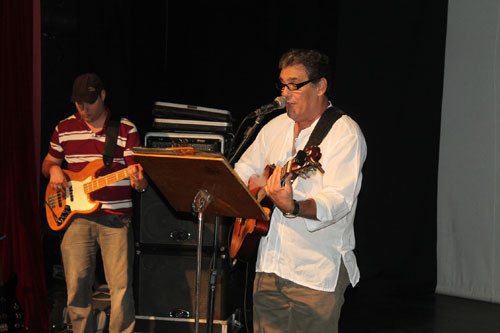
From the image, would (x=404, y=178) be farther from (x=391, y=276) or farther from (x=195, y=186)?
(x=195, y=186)

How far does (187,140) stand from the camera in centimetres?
416

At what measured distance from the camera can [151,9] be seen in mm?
5777

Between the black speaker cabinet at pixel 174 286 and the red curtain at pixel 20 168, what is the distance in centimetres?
97

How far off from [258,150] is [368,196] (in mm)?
3031

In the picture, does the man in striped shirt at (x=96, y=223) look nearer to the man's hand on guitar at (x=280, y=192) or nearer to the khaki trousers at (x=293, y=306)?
the khaki trousers at (x=293, y=306)

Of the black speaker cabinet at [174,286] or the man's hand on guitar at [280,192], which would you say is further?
the black speaker cabinet at [174,286]

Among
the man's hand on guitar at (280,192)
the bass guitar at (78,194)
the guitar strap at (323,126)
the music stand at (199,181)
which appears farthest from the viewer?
the bass guitar at (78,194)

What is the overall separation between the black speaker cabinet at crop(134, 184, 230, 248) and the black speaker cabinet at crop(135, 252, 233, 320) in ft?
A: 0.31

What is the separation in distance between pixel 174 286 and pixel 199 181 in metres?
1.88

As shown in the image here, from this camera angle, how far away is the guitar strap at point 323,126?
278 cm

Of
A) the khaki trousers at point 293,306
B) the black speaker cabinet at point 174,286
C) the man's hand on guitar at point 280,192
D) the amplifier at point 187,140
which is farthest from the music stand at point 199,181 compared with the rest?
the black speaker cabinet at point 174,286

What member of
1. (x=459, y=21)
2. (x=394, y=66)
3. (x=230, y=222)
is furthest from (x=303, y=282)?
(x=459, y=21)

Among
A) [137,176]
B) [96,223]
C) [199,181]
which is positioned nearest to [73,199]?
[96,223]

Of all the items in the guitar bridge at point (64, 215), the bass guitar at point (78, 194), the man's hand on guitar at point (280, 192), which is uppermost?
the man's hand on guitar at point (280, 192)
